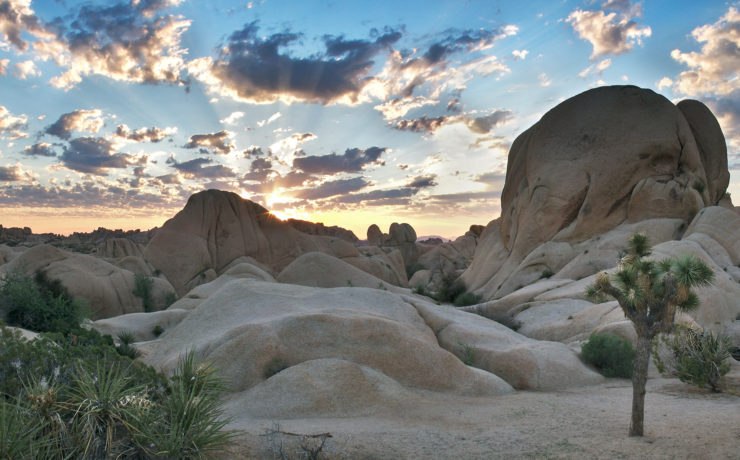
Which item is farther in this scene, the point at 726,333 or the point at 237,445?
the point at 726,333

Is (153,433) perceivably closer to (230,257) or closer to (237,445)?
(237,445)

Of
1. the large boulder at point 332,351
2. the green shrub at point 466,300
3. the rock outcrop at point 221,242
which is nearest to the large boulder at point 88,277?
the rock outcrop at point 221,242

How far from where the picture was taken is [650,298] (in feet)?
26.5

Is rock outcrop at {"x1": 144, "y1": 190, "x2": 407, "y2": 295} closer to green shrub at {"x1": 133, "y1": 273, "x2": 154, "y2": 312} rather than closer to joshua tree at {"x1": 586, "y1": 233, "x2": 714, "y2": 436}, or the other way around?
green shrub at {"x1": 133, "y1": 273, "x2": 154, "y2": 312}

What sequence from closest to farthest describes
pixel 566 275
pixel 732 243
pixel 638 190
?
pixel 732 243 → pixel 566 275 → pixel 638 190

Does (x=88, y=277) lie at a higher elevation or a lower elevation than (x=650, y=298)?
lower

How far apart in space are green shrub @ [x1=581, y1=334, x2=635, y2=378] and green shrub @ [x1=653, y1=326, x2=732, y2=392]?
1.75m

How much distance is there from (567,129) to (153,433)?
41018 millimetres

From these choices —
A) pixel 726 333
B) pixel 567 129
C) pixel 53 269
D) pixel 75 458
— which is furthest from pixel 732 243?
pixel 53 269

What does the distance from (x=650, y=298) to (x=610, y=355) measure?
749 cm

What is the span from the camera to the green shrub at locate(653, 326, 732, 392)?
11057 millimetres

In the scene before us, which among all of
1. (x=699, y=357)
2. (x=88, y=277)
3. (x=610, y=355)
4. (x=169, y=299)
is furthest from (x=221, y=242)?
(x=699, y=357)

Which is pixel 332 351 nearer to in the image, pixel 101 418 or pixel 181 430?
pixel 181 430

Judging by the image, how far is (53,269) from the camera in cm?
2898
